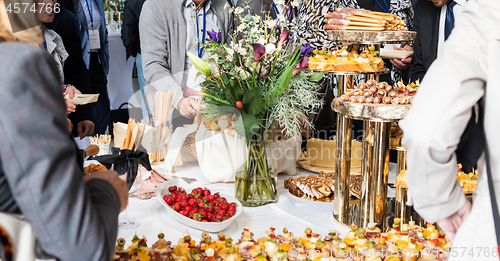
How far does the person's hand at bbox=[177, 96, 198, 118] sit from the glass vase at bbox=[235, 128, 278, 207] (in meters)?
0.37

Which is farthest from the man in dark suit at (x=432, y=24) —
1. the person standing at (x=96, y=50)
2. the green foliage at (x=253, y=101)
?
the person standing at (x=96, y=50)

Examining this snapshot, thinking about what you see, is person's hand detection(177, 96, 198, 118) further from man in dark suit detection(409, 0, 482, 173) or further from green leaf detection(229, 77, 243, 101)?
man in dark suit detection(409, 0, 482, 173)

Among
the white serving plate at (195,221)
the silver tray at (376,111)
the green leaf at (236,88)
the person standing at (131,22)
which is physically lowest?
the white serving plate at (195,221)

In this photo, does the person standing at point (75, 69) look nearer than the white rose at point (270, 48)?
No

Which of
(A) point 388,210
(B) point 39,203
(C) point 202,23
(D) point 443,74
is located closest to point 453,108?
(D) point 443,74

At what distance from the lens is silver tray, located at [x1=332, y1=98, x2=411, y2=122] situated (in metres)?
1.13

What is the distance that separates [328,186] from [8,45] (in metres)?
1.13

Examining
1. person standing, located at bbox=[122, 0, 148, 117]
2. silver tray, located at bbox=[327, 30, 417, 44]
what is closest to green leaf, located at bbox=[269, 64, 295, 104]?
silver tray, located at bbox=[327, 30, 417, 44]

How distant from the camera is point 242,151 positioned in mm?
1392

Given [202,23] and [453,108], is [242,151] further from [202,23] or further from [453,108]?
[202,23]

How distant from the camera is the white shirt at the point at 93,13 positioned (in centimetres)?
363

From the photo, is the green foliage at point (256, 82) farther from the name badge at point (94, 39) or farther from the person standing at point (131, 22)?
the name badge at point (94, 39)

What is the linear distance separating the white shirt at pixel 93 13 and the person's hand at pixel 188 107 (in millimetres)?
2359

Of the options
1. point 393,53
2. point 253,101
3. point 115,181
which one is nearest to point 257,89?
point 253,101
